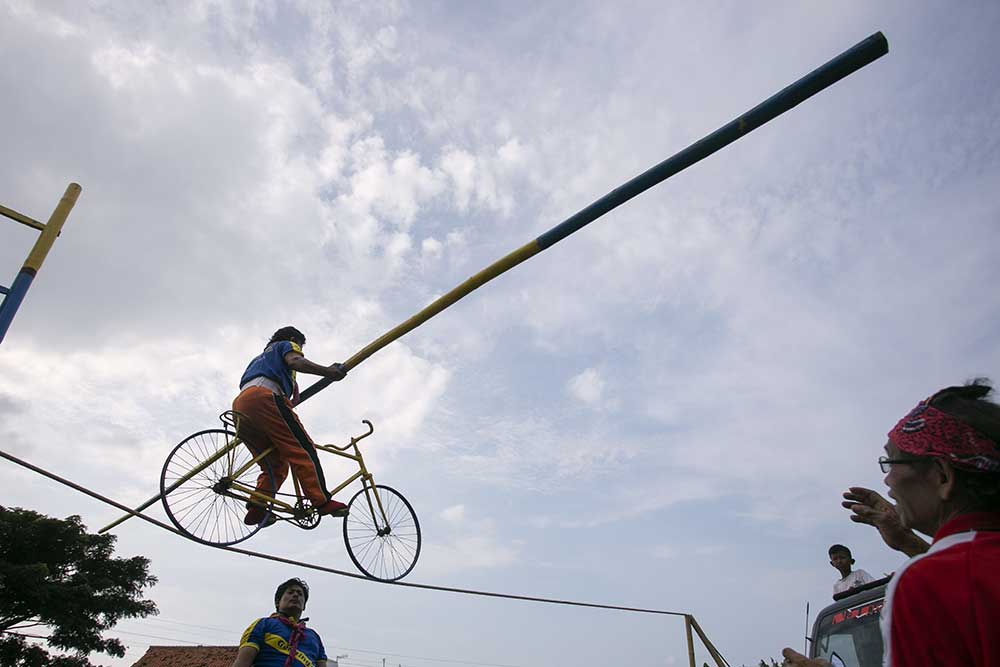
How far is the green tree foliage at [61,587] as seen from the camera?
16.9 metres

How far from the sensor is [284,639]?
14.4 ft

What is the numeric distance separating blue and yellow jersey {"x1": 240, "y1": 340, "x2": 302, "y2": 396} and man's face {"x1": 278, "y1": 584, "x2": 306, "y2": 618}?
4.81ft

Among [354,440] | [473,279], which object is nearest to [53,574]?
[354,440]

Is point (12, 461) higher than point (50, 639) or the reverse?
the reverse

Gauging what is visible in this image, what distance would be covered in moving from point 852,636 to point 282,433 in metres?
4.40

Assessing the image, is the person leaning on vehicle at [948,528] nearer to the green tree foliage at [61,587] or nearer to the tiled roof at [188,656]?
the green tree foliage at [61,587]

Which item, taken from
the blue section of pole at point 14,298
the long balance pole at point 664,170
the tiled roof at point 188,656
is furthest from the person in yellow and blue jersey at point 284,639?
the tiled roof at point 188,656

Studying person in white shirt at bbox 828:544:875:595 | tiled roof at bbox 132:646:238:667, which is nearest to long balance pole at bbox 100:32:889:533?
person in white shirt at bbox 828:544:875:595

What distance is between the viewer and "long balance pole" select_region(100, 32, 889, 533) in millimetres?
3752

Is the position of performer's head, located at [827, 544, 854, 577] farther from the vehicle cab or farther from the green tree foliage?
the green tree foliage

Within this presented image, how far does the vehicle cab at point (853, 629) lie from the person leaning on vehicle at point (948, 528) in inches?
137

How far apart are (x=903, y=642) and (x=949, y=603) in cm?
12

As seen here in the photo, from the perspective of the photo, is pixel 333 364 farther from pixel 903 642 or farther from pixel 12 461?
pixel 903 642

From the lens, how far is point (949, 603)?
111 centimetres
